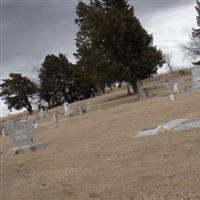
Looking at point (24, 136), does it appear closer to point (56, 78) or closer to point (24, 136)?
point (24, 136)

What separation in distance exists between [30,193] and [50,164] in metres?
3.46

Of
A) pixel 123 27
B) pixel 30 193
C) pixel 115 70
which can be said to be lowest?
pixel 30 193

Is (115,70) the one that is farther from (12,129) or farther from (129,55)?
(12,129)

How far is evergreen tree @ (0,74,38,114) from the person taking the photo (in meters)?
80.4

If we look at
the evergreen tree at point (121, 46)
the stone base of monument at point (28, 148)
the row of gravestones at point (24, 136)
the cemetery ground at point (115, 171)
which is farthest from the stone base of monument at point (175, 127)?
the evergreen tree at point (121, 46)

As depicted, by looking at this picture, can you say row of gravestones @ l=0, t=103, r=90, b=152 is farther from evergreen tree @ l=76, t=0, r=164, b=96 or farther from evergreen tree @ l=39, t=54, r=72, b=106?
evergreen tree @ l=39, t=54, r=72, b=106

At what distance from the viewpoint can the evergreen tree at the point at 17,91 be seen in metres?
80.4

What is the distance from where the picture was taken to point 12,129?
19688 millimetres

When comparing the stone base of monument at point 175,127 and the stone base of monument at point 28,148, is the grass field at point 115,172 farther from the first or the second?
the stone base of monument at point 28,148

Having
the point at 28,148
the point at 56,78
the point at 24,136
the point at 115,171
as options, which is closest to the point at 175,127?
the point at 115,171

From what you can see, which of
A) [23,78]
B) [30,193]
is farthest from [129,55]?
[23,78]

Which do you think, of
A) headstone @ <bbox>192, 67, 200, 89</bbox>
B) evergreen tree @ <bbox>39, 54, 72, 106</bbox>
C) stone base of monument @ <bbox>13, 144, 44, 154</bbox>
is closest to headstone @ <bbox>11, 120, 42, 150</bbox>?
stone base of monument @ <bbox>13, 144, 44, 154</bbox>

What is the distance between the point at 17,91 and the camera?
81.2 metres

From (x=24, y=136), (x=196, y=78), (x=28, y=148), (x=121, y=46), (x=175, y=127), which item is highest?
(x=121, y=46)
